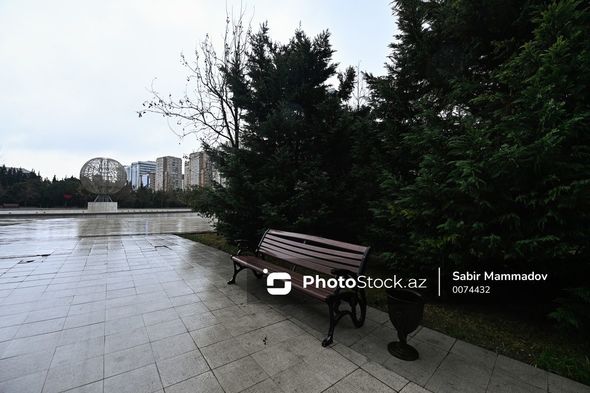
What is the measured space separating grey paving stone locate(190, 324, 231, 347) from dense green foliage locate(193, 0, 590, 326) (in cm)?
302

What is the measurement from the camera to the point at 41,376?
2.11 meters

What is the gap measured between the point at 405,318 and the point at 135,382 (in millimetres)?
2595

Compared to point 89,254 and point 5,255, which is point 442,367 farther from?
point 5,255

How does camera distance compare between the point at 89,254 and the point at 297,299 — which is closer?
the point at 297,299

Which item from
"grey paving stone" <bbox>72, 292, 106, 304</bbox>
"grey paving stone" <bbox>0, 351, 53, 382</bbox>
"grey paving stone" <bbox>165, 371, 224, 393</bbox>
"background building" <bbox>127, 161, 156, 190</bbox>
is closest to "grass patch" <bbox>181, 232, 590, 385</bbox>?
"grey paving stone" <bbox>165, 371, 224, 393</bbox>

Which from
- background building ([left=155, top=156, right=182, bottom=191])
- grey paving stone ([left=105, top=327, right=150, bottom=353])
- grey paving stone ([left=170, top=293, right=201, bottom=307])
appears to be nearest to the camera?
grey paving stone ([left=105, top=327, right=150, bottom=353])

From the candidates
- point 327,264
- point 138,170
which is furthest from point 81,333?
point 138,170

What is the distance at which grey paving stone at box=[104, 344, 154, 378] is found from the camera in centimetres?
222

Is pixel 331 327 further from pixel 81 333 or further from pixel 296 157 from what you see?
pixel 296 157

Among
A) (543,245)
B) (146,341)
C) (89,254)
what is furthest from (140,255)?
(543,245)

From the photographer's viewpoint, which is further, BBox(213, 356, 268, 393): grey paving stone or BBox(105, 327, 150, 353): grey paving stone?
BBox(105, 327, 150, 353): grey paving stone

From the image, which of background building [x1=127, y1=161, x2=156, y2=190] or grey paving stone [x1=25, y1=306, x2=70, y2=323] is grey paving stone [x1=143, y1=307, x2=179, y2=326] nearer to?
grey paving stone [x1=25, y1=306, x2=70, y2=323]

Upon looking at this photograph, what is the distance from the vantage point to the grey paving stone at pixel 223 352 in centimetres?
236

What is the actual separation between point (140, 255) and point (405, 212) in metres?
7.11
